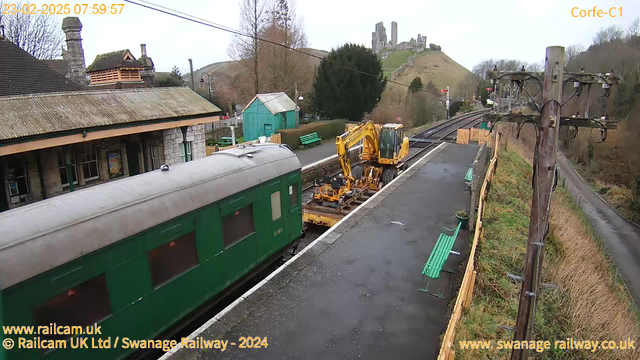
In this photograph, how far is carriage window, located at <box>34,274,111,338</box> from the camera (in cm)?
512

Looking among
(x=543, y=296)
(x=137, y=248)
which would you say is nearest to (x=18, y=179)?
(x=137, y=248)

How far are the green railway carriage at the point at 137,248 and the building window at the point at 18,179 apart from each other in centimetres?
650

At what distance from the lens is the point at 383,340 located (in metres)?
6.90

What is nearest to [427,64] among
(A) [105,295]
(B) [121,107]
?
(B) [121,107]

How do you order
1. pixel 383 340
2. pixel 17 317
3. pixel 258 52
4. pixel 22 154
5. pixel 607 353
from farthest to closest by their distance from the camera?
pixel 258 52 → pixel 22 154 → pixel 607 353 → pixel 383 340 → pixel 17 317

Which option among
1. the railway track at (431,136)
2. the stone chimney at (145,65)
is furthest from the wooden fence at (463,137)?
the stone chimney at (145,65)

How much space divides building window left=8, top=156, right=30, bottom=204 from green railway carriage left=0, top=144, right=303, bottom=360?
6499 millimetres

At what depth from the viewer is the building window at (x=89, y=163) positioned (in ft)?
44.2

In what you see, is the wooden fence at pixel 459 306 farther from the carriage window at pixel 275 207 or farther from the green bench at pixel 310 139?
the green bench at pixel 310 139

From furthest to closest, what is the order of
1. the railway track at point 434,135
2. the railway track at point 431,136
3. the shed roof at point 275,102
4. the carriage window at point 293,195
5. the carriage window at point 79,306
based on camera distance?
the shed roof at point 275,102 < the railway track at point 434,135 < the railway track at point 431,136 < the carriage window at point 293,195 < the carriage window at point 79,306

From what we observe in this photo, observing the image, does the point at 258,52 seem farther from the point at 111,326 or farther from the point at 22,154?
the point at 111,326

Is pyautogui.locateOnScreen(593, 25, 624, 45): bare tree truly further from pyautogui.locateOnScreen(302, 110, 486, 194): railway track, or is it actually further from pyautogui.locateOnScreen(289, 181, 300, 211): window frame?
pyautogui.locateOnScreen(289, 181, 300, 211): window frame

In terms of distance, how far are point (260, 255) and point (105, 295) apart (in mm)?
3953

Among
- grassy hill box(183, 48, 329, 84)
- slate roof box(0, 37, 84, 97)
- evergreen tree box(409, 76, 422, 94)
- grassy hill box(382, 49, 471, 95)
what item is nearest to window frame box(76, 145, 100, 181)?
slate roof box(0, 37, 84, 97)
